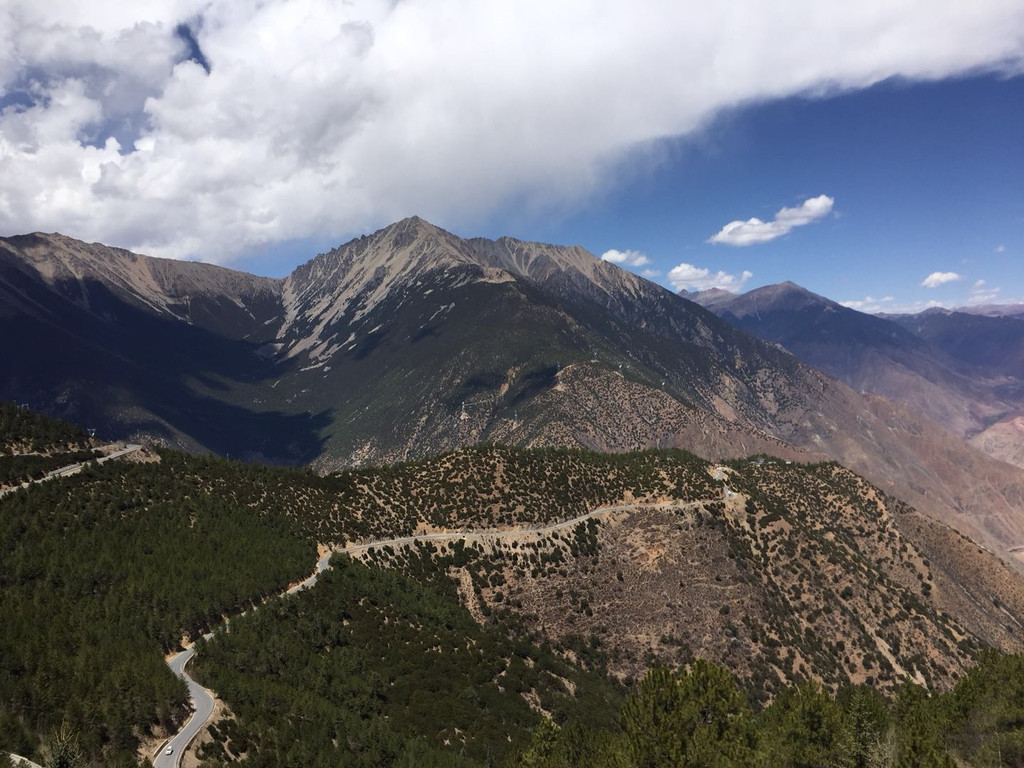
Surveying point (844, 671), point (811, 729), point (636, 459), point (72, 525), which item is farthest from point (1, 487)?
point (844, 671)

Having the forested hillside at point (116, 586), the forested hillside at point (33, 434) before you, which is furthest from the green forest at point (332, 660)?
the forested hillside at point (33, 434)

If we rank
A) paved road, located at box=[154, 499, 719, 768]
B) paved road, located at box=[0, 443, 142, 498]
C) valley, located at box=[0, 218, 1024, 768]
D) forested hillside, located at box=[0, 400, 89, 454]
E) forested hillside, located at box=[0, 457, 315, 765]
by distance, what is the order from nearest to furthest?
forested hillside, located at box=[0, 457, 315, 765] < paved road, located at box=[154, 499, 719, 768] < valley, located at box=[0, 218, 1024, 768] < paved road, located at box=[0, 443, 142, 498] < forested hillside, located at box=[0, 400, 89, 454]

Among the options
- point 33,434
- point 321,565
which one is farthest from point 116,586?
point 33,434

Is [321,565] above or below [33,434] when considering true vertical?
below

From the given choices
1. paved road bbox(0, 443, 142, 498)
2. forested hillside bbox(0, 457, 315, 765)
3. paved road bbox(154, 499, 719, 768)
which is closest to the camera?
forested hillside bbox(0, 457, 315, 765)

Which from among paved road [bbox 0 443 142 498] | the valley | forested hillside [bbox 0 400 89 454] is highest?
forested hillside [bbox 0 400 89 454]

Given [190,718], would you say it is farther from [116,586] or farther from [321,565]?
[321,565]

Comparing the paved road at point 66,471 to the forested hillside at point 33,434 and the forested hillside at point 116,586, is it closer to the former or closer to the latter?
the forested hillside at point 116,586

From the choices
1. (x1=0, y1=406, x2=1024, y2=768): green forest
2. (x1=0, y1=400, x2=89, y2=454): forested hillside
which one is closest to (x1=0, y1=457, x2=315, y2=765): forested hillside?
(x1=0, y1=406, x2=1024, y2=768): green forest

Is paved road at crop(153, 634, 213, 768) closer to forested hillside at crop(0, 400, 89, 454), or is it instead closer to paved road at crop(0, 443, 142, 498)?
paved road at crop(0, 443, 142, 498)
